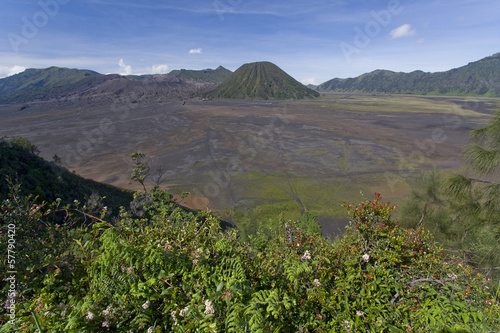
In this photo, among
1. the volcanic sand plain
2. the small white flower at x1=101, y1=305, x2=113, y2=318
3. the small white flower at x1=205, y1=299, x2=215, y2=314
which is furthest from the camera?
the volcanic sand plain

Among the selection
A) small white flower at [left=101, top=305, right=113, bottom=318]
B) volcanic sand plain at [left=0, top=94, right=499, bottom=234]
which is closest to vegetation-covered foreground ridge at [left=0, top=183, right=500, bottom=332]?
small white flower at [left=101, top=305, right=113, bottom=318]

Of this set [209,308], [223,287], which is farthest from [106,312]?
[223,287]

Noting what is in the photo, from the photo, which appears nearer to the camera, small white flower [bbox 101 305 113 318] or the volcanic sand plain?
small white flower [bbox 101 305 113 318]

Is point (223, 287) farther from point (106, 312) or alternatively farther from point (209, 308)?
point (106, 312)

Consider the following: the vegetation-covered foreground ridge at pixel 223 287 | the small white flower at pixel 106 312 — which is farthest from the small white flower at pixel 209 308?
the small white flower at pixel 106 312

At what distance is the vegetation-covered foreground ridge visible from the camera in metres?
2.59

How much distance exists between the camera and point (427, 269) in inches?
146

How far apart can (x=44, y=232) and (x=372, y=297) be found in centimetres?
533

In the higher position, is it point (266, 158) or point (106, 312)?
point (106, 312)

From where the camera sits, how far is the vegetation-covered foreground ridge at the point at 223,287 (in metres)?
2.59

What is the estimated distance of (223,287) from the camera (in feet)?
9.45

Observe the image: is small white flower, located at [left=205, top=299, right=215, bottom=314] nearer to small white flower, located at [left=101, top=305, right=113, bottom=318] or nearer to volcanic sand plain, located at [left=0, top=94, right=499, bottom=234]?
small white flower, located at [left=101, top=305, right=113, bottom=318]

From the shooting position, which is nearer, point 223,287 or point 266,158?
point 223,287

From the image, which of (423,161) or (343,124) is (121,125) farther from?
(423,161)
